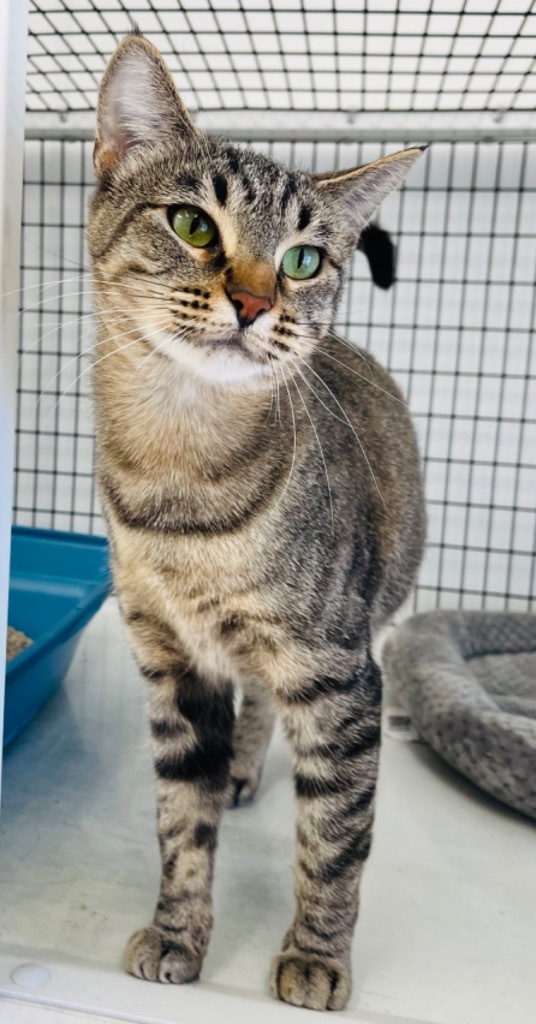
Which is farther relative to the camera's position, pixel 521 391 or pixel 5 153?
pixel 521 391

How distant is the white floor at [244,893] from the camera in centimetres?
79

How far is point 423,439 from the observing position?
6.79 ft

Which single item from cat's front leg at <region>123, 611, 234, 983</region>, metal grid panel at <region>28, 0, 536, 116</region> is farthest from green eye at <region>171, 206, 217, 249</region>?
metal grid panel at <region>28, 0, 536, 116</region>

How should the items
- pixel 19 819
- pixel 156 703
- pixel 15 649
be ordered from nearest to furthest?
1. pixel 156 703
2. pixel 19 819
3. pixel 15 649

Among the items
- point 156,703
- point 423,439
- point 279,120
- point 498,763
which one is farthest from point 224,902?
point 279,120

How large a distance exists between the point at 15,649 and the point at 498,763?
2.45 feet

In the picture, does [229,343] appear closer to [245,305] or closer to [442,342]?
[245,305]

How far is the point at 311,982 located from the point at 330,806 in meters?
0.16

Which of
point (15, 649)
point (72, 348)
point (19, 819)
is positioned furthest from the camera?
point (72, 348)

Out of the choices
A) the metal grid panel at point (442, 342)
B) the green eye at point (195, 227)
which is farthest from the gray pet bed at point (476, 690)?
the green eye at point (195, 227)

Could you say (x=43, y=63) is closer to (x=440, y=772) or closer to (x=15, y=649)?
(x=15, y=649)

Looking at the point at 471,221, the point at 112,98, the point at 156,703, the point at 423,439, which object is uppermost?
the point at 471,221

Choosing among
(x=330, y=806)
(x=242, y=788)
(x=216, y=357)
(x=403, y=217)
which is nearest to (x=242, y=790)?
(x=242, y=788)

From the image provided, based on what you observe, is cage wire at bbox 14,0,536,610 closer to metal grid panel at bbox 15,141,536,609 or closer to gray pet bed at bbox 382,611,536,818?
metal grid panel at bbox 15,141,536,609
